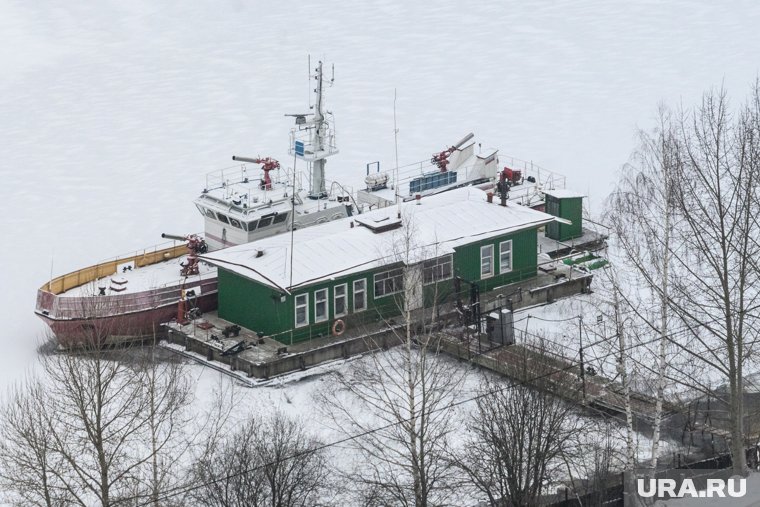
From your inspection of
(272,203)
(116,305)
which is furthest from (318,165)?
(116,305)

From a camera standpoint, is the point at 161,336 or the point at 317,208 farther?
the point at 317,208

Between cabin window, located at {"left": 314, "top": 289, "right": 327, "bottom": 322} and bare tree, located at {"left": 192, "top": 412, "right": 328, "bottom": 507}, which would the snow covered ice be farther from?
bare tree, located at {"left": 192, "top": 412, "right": 328, "bottom": 507}

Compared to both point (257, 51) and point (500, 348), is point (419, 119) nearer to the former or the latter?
point (257, 51)

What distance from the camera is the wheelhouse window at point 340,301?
146 feet

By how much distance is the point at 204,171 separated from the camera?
198 feet

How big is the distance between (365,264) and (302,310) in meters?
2.11

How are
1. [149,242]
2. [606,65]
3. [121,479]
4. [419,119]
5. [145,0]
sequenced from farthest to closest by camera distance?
[145,0]
[606,65]
[419,119]
[149,242]
[121,479]

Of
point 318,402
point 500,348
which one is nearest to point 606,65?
point 500,348

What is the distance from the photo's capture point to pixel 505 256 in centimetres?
4797

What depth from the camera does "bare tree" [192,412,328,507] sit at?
32344 mm

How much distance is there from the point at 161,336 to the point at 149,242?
26.5 ft

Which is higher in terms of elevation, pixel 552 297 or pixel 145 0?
pixel 145 0

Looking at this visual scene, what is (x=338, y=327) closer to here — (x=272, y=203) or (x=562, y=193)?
(x=272, y=203)

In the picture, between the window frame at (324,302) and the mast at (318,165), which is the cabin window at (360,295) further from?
the mast at (318,165)
